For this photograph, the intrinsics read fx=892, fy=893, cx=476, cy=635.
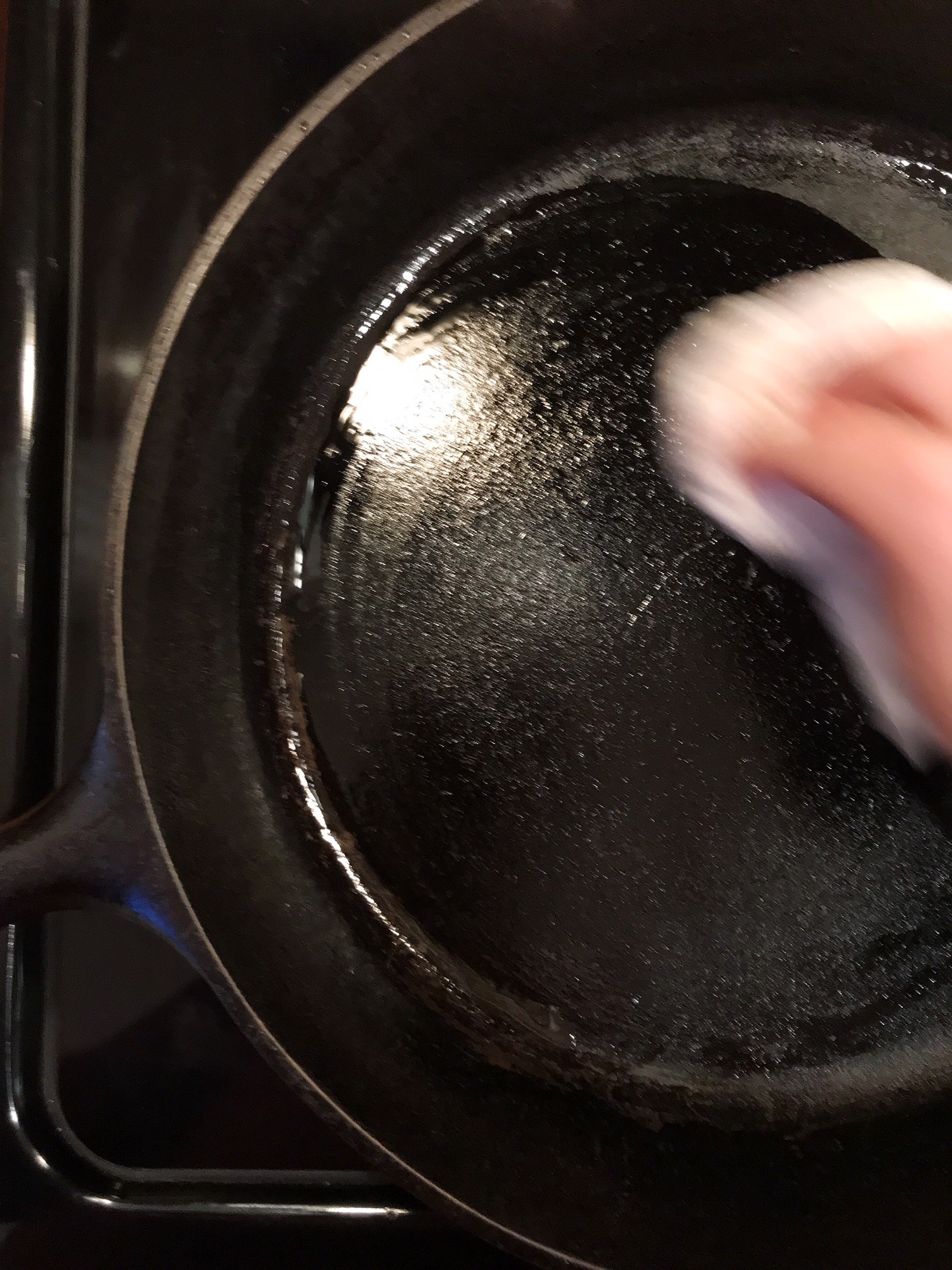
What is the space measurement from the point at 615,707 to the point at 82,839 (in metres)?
0.31

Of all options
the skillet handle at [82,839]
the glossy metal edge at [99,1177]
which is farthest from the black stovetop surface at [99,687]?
the skillet handle at [82,839]

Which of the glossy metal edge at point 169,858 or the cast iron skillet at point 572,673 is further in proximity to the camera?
the cast iron skillet at point 572,673

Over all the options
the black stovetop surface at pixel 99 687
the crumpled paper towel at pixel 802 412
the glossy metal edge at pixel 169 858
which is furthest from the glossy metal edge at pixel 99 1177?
the crumpled paper towel at pixel 802 412

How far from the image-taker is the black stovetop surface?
524 millimetres

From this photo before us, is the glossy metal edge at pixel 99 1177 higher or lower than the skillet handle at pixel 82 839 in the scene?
lower

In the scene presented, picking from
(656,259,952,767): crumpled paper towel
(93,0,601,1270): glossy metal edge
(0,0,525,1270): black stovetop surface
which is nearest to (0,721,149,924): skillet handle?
(93,0,601,1270): glossy metal edge

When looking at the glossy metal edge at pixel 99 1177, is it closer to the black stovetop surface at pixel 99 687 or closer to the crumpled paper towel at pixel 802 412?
the black stovetop surface at pixel 99 687

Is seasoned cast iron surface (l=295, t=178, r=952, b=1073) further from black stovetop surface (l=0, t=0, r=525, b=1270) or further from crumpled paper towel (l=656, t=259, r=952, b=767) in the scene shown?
black stovetop surface (l=0, t=0, r=525, b=1270)

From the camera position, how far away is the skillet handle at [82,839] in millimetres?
421

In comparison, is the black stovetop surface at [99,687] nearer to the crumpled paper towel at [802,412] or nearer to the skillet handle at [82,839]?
the skillet handle at [82,839]

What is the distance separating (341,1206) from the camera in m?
0.52

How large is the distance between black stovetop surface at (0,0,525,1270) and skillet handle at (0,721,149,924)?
0.36 ft

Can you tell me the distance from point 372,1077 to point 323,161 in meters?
0.53

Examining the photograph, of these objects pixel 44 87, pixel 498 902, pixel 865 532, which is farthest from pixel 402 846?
pixel 44 87
